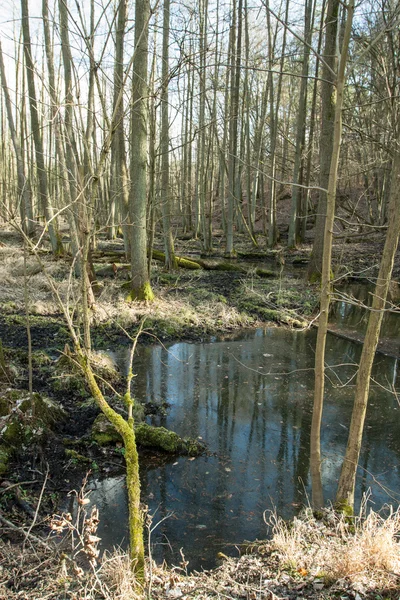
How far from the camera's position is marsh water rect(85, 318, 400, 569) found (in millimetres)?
4145

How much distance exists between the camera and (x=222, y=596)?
271 cm

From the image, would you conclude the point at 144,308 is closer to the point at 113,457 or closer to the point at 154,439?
the point at 154,439

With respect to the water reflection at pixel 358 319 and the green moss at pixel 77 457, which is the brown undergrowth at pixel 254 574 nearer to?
the green moss at pixel 77 457

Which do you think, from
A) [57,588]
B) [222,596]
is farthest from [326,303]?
[57,588]

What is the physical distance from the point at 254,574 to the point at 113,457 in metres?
2.54

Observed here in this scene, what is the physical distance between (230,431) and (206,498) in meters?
1.51

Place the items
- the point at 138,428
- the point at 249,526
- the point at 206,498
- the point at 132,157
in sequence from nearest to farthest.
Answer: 1. the point at 249,526
2. the point at 206,498
3. the point at 138,428
4. the point at 132,157

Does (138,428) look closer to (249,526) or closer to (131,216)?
(249,526)

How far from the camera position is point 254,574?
9.86ft

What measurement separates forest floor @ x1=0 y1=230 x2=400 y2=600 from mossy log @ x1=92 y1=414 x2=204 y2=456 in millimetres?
161

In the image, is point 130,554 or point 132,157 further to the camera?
point 132,157

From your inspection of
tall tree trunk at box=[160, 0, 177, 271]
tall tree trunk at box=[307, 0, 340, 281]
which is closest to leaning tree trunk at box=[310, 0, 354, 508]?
tall tree trunk at box=[160, 0, 177, 271]

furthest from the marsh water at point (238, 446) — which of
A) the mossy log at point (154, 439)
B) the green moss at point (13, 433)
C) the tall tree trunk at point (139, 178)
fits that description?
the tall tree trunk at point (139, 178)

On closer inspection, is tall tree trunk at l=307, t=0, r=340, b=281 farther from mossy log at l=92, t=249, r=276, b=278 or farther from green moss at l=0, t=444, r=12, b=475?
green moss at l=0, t=444, r=12, b=475
